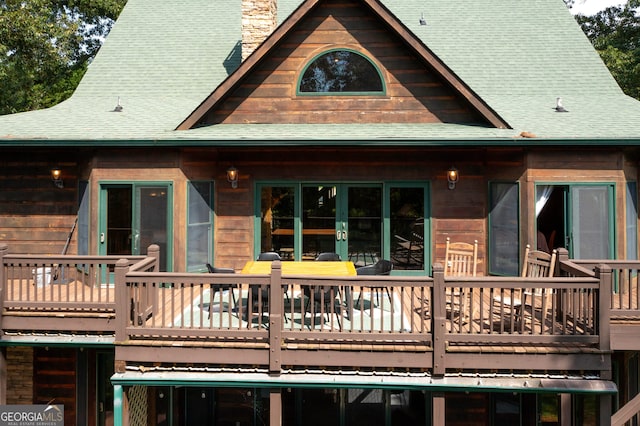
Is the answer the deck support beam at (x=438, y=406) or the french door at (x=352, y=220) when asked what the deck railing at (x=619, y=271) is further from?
the french door at (x=352, y=220)

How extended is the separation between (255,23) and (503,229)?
685 cm

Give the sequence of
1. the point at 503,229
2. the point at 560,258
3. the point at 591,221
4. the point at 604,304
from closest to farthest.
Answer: the point at 604,304, the point at 560,258, the point at 591,221, the point at 503,229

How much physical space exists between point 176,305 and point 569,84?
9.20 metres

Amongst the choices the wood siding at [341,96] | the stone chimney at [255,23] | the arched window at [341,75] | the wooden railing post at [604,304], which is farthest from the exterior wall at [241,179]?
the wooden railing post at [604,304]

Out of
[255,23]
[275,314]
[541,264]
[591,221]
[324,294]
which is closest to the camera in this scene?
[275,314]

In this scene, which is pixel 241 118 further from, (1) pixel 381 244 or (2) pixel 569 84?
(2) pixel 569 84

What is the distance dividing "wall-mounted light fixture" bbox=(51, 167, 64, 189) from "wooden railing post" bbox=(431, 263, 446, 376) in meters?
7.16

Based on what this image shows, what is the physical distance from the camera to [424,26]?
12828 millimetres

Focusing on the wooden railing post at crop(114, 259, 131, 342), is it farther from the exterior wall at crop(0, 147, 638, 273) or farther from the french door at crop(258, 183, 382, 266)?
the french door at crop(258, 183, 382, 266)

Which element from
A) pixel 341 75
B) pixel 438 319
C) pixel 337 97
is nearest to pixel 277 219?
pixel 337 97

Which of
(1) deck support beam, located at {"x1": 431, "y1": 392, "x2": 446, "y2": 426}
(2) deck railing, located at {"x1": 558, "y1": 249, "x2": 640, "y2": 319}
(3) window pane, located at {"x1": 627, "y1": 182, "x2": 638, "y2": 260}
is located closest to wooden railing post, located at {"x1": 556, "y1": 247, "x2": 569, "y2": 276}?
(2) deck railing, located at {"x1": 558, "y1": 249, "x2": 640, "y2": 319}

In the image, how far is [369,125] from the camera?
9.38 meters

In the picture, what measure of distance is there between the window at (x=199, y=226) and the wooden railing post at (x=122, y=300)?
2.81m

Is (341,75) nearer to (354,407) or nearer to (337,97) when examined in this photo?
(337,97)
